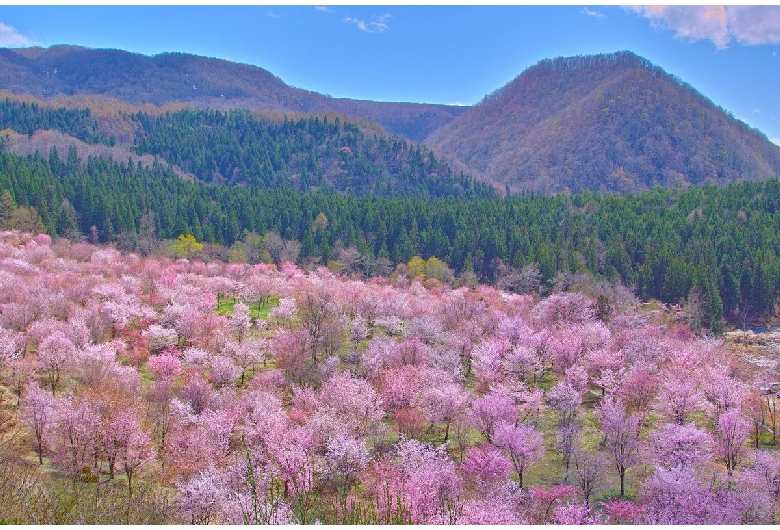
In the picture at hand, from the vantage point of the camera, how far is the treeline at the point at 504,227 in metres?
74.7

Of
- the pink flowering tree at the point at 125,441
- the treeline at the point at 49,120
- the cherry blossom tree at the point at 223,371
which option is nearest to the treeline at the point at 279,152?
the treeline at the point at 49,120

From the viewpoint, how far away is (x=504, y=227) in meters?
94.8

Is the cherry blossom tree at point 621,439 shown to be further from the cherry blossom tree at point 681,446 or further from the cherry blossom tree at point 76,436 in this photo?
the cherry blossom tree at point 76,436

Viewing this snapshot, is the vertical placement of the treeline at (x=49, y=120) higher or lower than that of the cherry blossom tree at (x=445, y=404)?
higher

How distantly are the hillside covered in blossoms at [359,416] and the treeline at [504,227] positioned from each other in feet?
82.7

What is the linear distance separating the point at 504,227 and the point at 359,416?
6899 cm

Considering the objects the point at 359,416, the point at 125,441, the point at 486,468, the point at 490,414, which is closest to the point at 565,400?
the point at 490,414

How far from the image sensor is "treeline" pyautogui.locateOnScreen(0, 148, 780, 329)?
2940 inches

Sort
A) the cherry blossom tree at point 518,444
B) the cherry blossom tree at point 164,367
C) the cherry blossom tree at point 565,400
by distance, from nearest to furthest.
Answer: the cherry blossom tree at point 518,444 < the cherry blossom tree at point 565,400 < the cherry blossom tree at point 164,367

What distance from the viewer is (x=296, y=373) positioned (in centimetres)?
3784

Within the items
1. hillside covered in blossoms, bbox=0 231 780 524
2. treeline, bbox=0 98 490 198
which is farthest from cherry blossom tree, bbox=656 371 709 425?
treeline, bbox=0 98 490 198

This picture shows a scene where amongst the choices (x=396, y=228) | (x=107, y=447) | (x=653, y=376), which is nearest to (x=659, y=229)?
(x=396, y=228)

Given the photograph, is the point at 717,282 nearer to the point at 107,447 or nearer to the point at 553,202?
the point at 553,202

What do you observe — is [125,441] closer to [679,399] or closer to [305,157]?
[679,399]
